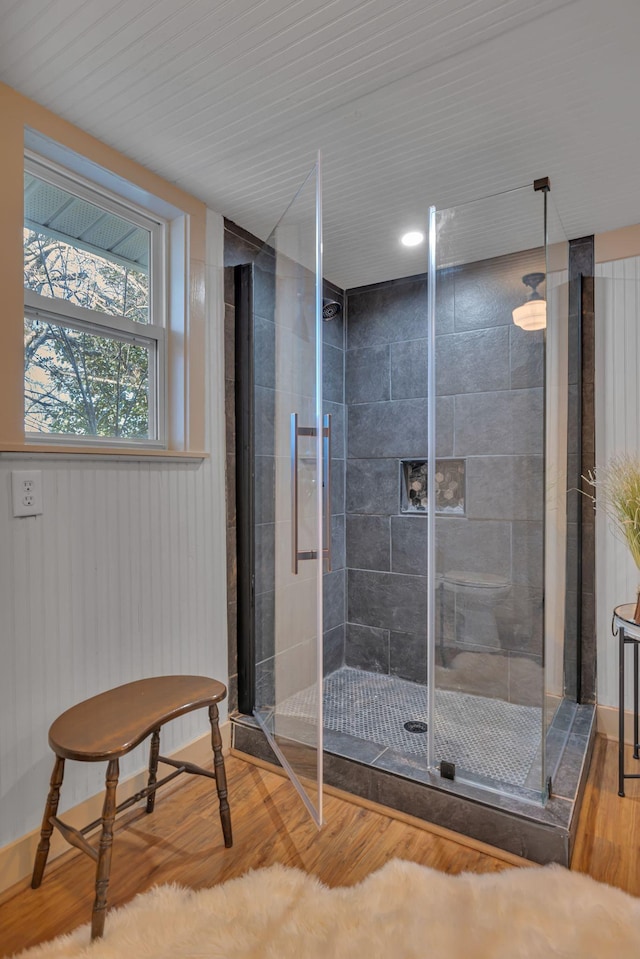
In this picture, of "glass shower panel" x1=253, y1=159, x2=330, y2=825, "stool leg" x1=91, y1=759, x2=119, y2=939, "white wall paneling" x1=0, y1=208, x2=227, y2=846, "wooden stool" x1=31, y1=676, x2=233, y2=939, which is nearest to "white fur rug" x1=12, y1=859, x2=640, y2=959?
"stool leg" x1=91, y1=759, x2=119, y2=939

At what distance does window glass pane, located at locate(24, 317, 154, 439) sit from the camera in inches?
71.5

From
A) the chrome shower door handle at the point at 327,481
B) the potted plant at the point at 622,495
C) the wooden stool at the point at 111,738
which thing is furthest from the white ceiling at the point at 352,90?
the wooden stool at the point at 111,738

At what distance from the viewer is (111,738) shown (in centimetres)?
146

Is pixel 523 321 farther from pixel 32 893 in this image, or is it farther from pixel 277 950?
pixel 32 893

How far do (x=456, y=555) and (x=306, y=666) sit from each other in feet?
2.18

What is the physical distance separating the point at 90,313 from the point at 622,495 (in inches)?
83.3

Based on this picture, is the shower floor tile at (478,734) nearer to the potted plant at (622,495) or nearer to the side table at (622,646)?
the side table at (622,646)

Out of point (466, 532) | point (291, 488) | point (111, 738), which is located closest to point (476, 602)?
point (466, 532)

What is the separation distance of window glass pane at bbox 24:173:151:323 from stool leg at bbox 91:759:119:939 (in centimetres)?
157

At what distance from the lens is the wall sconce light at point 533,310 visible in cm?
181

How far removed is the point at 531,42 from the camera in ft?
4.65

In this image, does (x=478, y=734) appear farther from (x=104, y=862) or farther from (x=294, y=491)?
(x=104, y=862)

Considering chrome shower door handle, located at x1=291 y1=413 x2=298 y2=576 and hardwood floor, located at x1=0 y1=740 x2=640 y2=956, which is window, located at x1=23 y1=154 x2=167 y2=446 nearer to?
chrome shower door handle, located at x1=291 y1=413 x2=298 y2=576

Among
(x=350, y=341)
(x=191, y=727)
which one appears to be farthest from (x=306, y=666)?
(x=350, y=341)
